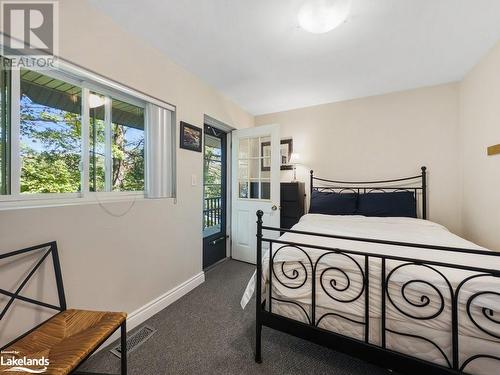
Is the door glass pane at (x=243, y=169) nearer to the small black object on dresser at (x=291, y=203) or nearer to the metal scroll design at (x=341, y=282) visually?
the small black object on dresser at (x=291, y=203)

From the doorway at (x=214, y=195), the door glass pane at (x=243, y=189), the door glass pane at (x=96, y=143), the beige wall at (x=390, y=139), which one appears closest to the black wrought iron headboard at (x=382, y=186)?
the beige wall at (x=390, y=139)

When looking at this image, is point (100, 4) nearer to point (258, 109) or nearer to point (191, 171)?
point (191, 171)

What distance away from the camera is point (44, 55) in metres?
1.20

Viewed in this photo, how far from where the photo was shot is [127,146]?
5.92 ft

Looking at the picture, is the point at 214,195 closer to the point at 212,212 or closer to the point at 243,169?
the point at 212,212

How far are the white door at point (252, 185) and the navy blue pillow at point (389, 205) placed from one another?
1.11m

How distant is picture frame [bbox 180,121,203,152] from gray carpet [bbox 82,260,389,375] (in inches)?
63.5

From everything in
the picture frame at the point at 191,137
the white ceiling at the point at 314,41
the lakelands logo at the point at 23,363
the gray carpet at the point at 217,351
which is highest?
the white ceiling at the point at 314,41

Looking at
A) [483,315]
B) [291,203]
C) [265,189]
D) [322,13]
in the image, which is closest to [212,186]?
[265,189]

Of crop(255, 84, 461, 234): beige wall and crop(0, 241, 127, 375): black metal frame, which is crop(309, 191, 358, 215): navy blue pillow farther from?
crop(0, 241, 127, 375): black metal frame

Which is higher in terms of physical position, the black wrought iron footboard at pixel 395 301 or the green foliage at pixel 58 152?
the green foliage at pixel 58 152

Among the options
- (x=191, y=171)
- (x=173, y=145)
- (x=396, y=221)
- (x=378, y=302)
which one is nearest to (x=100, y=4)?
(x=173, y=145)

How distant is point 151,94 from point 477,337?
101 inches

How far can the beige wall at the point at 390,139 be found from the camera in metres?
2.47
